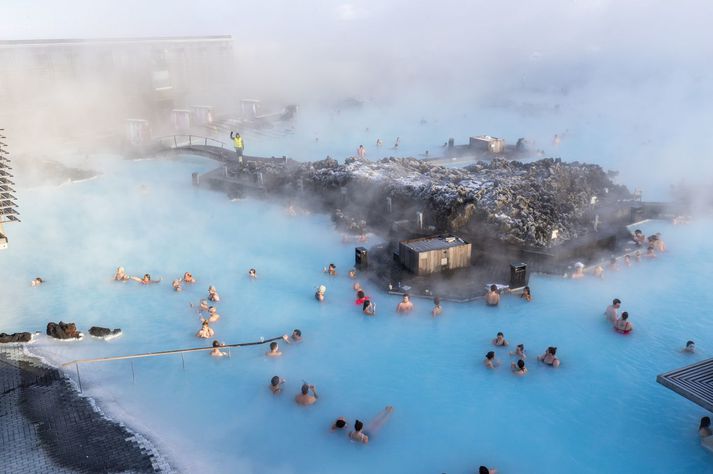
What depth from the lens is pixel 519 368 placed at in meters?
9.96

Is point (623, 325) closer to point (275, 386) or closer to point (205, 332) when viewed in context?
point (275, 386)

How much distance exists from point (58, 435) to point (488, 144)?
22.7 m

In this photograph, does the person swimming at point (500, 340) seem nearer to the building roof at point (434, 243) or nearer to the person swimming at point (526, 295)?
the person swimming at point (526, 295)

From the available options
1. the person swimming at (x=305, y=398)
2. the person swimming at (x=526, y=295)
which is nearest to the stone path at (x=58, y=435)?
the person swimming at (x=305, y=398)

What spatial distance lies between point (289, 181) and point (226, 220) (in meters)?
3.39

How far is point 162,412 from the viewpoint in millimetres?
9180

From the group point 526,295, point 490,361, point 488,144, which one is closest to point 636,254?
point 526,295

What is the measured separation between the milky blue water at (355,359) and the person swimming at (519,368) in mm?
173

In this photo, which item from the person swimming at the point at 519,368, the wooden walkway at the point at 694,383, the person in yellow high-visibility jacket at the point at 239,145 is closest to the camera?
the wooden walkway at the point at 694,383

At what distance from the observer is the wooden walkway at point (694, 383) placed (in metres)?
7.43

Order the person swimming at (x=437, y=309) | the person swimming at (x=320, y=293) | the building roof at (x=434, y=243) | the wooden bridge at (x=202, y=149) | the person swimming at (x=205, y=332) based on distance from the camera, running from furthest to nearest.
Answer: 1. the wooden bridge at (x=202, y=149)
2. the building roof at (x=434, y=243)
3. the person swimming at (x=320, y=293)
4. the person swimming at (x=437, y=309)
5. the person swimming at (x=205, y=332)

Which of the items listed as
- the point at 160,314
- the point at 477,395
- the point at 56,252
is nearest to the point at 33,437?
the point at 160,314

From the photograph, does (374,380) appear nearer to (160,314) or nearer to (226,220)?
(160,314)

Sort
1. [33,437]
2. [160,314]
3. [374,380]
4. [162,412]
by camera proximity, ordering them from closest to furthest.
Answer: [33,437] < [162,412] < [374,380] < [160,314]
